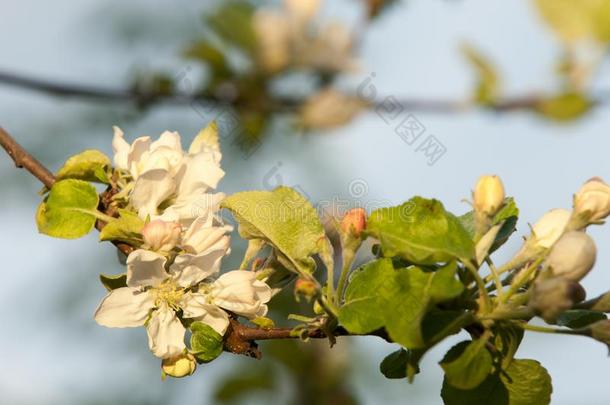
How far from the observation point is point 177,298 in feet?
3.05

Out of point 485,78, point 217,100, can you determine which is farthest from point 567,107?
point 217,100

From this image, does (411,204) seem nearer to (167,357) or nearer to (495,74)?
(167,357)

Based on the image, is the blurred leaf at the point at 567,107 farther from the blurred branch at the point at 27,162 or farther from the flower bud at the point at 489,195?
the blurred branch at the point at 27,162

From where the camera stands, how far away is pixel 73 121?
246 centimetres

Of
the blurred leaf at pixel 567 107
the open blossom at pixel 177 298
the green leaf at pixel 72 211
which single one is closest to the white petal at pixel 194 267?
the open blossom at pixel 177 298

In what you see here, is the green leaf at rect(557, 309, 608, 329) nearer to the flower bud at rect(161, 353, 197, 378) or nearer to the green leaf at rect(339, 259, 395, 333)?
the green leaf at rect(339, 259, 395, 333)

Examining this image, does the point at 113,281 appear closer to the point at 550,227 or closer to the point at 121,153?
the point at 121,153

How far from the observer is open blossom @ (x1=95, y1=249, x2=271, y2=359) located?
0.91 meters

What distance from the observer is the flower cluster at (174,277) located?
0.90m

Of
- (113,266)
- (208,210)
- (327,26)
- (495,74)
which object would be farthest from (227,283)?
(113,266)

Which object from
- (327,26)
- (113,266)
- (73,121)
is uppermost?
(327,26)

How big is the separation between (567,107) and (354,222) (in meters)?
0.93

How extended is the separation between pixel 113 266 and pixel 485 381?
5.29 ft

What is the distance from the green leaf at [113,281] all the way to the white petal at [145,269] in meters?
0.04
